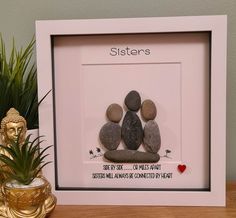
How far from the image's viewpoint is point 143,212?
49 centimetres

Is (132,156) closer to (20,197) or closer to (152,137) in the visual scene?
(152,137)

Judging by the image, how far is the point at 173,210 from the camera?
496mm

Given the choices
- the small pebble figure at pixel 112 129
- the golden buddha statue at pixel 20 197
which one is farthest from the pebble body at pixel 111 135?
the golden buddha statue at pixel 20 197

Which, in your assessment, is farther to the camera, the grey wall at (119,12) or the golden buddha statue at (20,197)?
the grey wall at (119,12)

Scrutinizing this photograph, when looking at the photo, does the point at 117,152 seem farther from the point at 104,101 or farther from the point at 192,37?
the point at 192,37

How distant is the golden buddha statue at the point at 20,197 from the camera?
0.44 metres

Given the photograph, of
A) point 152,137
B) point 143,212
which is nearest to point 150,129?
point 152,137

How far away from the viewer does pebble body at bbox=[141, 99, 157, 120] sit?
52 cm

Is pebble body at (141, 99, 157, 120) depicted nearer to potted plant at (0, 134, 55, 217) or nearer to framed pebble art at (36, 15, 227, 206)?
framed pebble art at (36, 15, 227, 206)

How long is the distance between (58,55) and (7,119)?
118 millimetres

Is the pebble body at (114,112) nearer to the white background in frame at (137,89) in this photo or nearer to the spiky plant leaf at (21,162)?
the white background in frame at (137,89)

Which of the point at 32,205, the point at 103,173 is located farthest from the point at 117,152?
the point at 32,205

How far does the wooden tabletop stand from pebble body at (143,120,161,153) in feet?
0.27

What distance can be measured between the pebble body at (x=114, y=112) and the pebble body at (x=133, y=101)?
1cm
